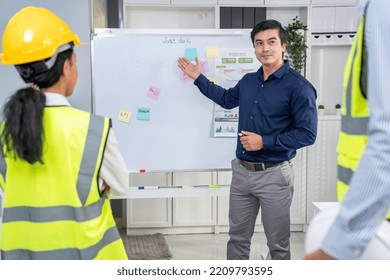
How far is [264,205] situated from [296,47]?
1719mm

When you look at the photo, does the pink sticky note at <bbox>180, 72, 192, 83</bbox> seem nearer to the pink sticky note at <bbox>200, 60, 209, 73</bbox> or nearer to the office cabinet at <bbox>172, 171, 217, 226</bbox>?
the pink sticky note at <bbox>200, 60, 209, 73</bbox>

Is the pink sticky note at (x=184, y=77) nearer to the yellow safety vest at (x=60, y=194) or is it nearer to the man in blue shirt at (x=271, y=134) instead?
the man in blue shirt at (x=271, y=134)

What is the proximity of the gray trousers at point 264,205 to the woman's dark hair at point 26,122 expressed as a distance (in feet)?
4.44

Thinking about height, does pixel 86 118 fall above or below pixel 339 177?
above

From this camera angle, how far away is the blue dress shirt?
87.9 inches

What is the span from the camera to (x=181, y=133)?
2754 mm

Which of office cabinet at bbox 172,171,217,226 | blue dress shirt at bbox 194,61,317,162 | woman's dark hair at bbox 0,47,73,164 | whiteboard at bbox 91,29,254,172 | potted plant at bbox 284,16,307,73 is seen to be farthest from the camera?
office cabinet at bbox 172,171,217,226

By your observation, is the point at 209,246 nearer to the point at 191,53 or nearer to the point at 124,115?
the point at 124,115

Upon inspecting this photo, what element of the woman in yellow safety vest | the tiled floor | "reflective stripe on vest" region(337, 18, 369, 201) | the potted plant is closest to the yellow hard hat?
the woman in yellow safety vest

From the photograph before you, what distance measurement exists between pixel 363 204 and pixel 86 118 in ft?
2.58

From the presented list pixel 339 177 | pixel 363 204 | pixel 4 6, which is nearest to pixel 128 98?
pixel 4 6

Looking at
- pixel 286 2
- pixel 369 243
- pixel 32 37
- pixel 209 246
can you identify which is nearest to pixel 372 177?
pixel 369 243

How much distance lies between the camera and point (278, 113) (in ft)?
7.47
